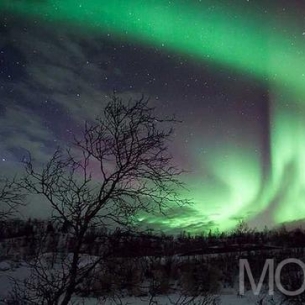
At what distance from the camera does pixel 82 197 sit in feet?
20.6

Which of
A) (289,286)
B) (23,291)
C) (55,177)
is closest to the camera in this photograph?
(23,291)

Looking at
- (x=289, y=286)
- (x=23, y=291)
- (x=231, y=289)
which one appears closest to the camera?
(x=23, y=291)

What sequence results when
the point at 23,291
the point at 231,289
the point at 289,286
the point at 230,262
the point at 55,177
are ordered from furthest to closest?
the point at 230,262 → the point at 231,289 → the point at 289,286 → the point at 55,177 → the point at 23,291

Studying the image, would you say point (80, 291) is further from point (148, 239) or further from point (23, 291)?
point (148, 239)

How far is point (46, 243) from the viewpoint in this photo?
6.64 m

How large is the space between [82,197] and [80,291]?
146 centimetres

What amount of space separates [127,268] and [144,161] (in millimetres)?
1779

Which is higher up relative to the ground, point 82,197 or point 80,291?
point 82,197

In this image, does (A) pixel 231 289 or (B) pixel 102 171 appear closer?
(B) pixel 102 171

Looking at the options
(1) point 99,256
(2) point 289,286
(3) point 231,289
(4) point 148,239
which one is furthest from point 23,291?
(3) point 231,289

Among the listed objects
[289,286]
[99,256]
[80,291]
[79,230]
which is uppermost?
[79,230]

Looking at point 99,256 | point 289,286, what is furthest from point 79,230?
point 289,286

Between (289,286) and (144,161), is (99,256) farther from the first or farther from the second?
(289,286)

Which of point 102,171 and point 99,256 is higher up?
point 102,171
